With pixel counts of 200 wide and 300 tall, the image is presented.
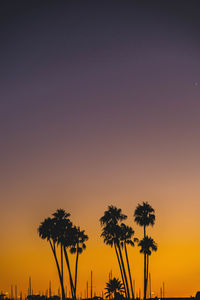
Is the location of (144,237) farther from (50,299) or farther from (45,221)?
(50,299)

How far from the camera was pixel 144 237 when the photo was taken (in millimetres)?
89625

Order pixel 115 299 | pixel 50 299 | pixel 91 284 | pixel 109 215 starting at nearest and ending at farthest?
1. pixel 109 215
2. pixel 115 299
3. pixel 50 299
4. pixel 91 284

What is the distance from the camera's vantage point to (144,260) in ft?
296

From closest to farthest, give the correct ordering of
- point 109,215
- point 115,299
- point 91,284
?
point 109,215
point 115,299
point 91,284

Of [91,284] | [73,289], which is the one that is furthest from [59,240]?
[91,284]

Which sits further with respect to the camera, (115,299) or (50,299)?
(50,299)

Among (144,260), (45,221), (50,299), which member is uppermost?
(45,221)

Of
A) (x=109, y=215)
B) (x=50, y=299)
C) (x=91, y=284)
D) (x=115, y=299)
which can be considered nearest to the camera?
(x=109, y=215)

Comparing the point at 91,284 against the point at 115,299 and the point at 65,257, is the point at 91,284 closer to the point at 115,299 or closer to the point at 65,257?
the point at 115,299

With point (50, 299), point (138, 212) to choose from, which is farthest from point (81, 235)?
point (50, 299)

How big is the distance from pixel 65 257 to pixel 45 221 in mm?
7995

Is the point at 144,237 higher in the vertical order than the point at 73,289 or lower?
higher

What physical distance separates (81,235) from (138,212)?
39.7 feet

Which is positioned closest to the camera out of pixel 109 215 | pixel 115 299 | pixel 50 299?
pixel 109 215
